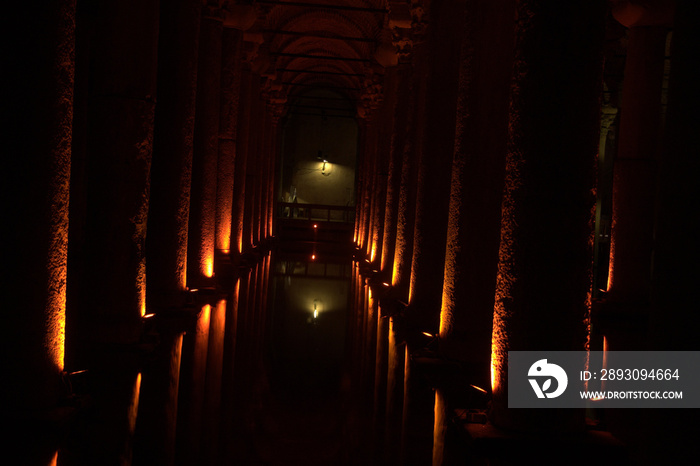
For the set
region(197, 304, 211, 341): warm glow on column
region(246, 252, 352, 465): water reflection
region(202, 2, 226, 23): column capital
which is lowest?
region(197, 304, 211, 341): warm glow on column

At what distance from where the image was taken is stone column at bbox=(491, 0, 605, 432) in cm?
431

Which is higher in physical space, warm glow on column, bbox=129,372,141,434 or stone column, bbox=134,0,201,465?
stone column, bbox=134,0,201,465

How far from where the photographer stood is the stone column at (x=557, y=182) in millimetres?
4309

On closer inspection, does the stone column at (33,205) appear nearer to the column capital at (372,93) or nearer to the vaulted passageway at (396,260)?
the vaulted passageway at (396,260)

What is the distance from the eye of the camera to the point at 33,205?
4.46 m

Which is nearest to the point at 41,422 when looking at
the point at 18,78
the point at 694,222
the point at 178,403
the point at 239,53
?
the point at 178,403

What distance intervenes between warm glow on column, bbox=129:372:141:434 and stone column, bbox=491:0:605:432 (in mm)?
2415

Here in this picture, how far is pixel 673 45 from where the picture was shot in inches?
116

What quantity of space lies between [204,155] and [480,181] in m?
5.49

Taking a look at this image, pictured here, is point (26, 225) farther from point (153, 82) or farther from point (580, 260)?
point (580, 260)

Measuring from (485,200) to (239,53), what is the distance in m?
8.13

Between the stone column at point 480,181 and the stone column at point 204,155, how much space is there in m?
5.22

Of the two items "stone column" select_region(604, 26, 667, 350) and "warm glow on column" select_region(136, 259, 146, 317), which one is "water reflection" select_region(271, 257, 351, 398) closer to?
"warm glow on column" select_region(136, 259, 146, 317)

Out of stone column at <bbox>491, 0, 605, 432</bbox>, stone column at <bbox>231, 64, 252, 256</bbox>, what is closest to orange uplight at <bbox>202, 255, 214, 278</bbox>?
stone column at <bbox>231, 64, 252, 256</bbox>
